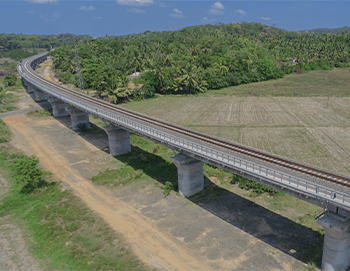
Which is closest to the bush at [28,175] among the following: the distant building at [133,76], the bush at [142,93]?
the bush at [142,93]

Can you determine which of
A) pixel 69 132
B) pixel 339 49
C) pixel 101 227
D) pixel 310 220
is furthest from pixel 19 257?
pixel 339 49

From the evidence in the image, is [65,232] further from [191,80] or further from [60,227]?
[191,80]

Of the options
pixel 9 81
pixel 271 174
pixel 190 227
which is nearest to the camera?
pixel 271 174

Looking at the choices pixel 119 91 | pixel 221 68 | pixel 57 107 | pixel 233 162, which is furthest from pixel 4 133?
pixel 221 68

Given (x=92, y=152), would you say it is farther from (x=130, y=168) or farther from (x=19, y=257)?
(x=19, y=257)

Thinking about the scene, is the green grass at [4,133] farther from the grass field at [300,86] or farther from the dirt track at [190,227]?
the grass field at [300,86]

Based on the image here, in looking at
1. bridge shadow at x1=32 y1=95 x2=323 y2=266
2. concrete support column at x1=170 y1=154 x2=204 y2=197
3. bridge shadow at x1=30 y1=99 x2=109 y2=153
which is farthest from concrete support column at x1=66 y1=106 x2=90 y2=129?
concrete support column at x1=170 y1=154 x2=204 y2=197
